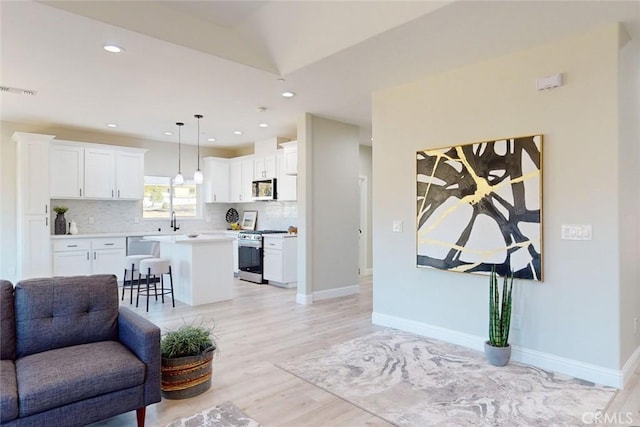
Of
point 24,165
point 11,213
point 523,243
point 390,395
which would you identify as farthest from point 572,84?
point 11,213

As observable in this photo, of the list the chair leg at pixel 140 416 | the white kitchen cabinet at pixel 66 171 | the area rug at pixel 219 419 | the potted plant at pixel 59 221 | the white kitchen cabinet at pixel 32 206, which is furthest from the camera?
the potted plant at pixel 59 221

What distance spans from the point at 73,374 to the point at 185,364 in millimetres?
773

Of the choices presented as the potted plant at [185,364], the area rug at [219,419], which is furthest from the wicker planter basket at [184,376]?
the area rug at [219,419]

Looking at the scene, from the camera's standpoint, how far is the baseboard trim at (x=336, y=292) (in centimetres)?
564

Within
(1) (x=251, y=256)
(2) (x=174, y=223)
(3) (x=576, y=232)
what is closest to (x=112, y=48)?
(3) (x=576, y=232)

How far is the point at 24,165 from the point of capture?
606 cm

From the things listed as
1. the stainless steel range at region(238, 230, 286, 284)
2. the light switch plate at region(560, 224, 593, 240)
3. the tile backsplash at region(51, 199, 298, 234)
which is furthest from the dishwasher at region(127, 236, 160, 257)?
the light switch plate at region(560, 224, 593, 240)

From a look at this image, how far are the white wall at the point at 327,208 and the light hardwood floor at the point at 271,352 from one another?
1.16 ft

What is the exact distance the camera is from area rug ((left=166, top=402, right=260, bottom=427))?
2.37 meters

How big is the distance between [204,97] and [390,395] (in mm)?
3980

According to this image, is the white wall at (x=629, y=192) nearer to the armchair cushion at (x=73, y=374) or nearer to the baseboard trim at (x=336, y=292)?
the armchair cushion at (x=73, y=374)

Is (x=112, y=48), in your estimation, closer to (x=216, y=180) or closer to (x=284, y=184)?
(x=284, y=184)

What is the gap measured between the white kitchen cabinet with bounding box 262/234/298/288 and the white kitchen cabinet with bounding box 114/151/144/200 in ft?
9.03

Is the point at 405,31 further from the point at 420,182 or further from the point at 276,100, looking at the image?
the point at 276,100
